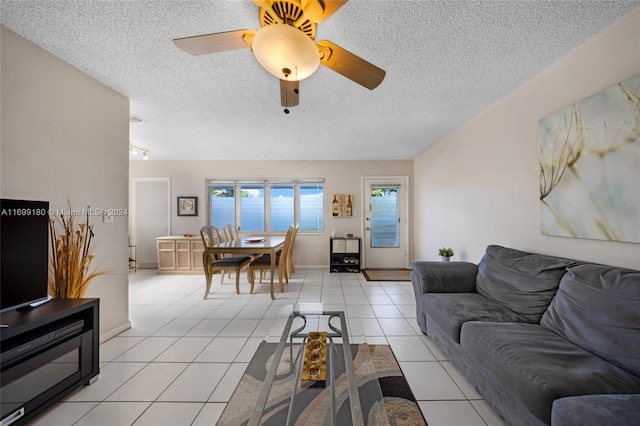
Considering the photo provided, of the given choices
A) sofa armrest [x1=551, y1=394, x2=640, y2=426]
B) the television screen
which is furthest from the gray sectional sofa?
the television screen

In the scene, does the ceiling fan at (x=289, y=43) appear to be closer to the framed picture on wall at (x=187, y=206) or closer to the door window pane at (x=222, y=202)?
the door window pane at (x=222, y=202)

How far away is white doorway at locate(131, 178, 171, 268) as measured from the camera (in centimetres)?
548

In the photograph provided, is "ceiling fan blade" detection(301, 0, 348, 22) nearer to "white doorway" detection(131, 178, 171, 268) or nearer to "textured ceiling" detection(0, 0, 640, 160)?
"textured ceiling" detection(0, 0, 640, 160)

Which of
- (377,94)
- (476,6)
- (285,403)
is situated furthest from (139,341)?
(476,6)

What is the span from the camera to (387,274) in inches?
197

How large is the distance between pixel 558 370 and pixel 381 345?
4.35ft

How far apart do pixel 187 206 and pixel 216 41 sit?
15.9 ft

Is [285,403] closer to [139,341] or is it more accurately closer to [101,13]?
[139,341]

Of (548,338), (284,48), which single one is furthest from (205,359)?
(548,338)

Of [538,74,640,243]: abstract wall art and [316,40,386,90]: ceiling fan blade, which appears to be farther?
[538,74,640,243]: abstract wall art

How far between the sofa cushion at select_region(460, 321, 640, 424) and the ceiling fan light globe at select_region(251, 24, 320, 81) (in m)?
1.85

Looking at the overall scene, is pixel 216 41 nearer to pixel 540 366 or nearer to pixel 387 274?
pixel 540 366

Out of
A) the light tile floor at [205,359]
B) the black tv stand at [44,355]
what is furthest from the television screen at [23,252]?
the light tile floor at [205,359]

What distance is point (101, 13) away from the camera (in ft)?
5.06
